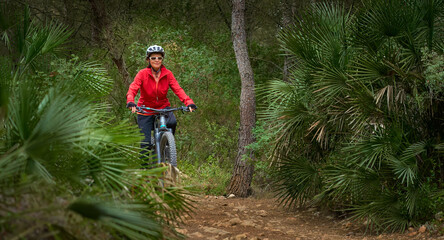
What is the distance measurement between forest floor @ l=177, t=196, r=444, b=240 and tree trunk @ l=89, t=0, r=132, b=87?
6131 mm

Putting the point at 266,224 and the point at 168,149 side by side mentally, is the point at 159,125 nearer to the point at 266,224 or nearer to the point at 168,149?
the point at 168,149

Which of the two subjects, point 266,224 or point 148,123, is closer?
point 148,123

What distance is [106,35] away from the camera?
1662 centimetres

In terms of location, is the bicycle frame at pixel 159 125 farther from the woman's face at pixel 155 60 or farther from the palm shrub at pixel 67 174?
the palm shrub at pixel 67 174

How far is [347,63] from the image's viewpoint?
863cm

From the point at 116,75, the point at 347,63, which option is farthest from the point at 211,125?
the point at 347,63

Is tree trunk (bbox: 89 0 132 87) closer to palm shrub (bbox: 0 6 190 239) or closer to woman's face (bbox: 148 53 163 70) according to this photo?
woman's face (bbox: 148 53 163 70)

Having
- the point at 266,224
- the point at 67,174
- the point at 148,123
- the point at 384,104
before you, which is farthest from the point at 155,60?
the point at 67,174

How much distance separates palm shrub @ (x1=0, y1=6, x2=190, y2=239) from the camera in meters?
3.15

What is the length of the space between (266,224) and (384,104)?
105 inches

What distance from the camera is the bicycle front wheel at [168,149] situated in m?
7.32

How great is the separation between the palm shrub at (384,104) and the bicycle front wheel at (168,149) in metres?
2.48

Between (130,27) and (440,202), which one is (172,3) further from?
(440,202)

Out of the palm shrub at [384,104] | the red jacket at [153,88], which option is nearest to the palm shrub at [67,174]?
the red jacket at [153,88]
